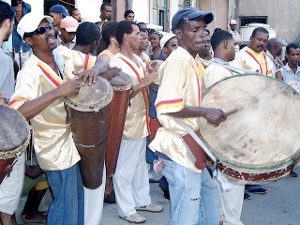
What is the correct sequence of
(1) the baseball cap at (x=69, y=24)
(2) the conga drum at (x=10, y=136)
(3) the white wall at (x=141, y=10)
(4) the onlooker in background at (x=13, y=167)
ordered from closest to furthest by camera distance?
1. (2) the conga drum at (x=10, y=136)
2. (4) the onlooker in background at (x=13, y=167)
3. (1) the baseball cap at (x=69, y=24)
4. (3) the white wall at (x=141, y=10)

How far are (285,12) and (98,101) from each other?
59.2 feet

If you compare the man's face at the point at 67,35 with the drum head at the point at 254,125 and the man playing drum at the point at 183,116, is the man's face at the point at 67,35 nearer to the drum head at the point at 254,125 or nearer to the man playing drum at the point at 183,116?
the man playing drum at the point at 183,116

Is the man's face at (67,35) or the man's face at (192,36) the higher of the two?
the man's face at (192,36)

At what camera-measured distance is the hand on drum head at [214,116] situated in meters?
3.08

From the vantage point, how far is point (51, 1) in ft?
33.3

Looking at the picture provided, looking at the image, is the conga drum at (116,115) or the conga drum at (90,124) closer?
the conga drum at (90,124)

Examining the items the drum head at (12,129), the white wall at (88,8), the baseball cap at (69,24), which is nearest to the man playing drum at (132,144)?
the baseball cap at (69,24)

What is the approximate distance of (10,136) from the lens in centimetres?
298

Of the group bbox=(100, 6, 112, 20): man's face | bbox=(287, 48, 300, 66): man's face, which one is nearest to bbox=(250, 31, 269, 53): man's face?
bbox=(287, 48, 300, 66): man's face

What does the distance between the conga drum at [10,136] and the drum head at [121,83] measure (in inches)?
53.0

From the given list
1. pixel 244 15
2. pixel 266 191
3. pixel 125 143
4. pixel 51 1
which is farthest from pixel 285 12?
pixel 125 143

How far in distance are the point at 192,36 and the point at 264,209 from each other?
260cm

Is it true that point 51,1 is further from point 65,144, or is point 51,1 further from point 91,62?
point 65,144

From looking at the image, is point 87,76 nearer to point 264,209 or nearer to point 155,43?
point 264,209
